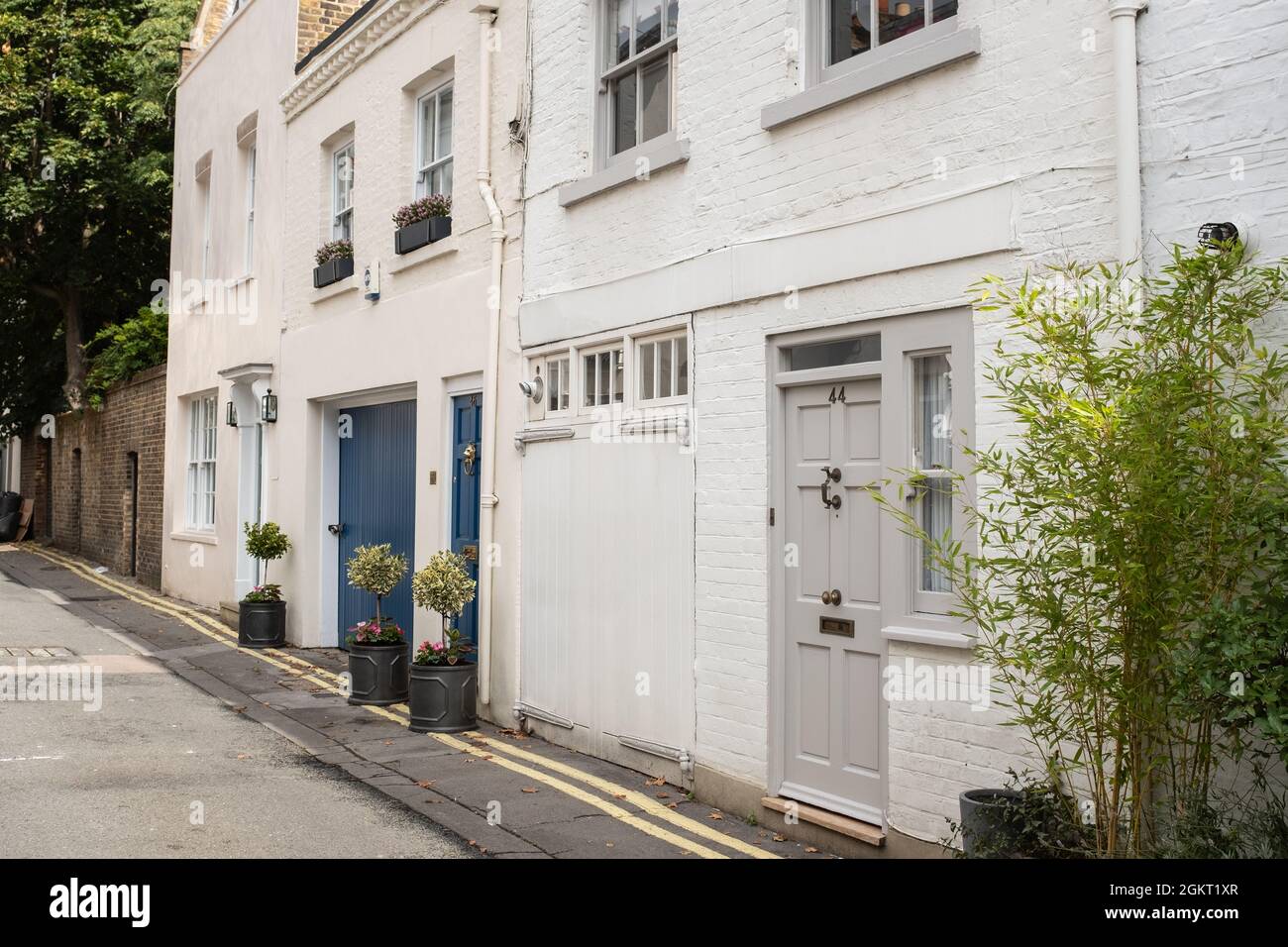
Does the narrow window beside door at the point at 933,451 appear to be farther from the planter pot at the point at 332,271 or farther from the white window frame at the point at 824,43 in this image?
the planter pot at the point at 332,271

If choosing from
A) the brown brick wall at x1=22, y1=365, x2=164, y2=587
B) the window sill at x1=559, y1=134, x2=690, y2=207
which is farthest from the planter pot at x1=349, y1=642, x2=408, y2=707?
the brown brick wall at x1=22, y1=365, x2=164, y2=587

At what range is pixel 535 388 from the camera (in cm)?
922

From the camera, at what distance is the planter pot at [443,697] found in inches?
366

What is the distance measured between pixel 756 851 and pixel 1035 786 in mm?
1799

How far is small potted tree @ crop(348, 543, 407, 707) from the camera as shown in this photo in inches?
407

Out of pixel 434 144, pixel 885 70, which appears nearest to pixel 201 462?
pixel 434 144

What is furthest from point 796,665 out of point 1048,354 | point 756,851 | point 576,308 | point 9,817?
point 9,817

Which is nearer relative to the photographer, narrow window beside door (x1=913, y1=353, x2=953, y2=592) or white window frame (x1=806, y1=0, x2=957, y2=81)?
narrow window beside door (x1=913, y1=353, x2=953, y2=592)

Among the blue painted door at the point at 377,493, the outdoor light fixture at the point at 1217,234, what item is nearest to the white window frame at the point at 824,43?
the outdoor light fixture at the point at 1217,234

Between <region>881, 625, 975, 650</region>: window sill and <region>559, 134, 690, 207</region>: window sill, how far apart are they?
132 inches

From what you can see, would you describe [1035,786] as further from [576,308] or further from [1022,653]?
[576,308]

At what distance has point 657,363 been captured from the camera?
8.04 m

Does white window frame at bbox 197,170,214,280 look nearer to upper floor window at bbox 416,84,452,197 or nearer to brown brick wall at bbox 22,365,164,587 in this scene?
brown brick wall at bbox 22,365,164,587

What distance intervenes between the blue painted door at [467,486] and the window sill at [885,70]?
436cm
